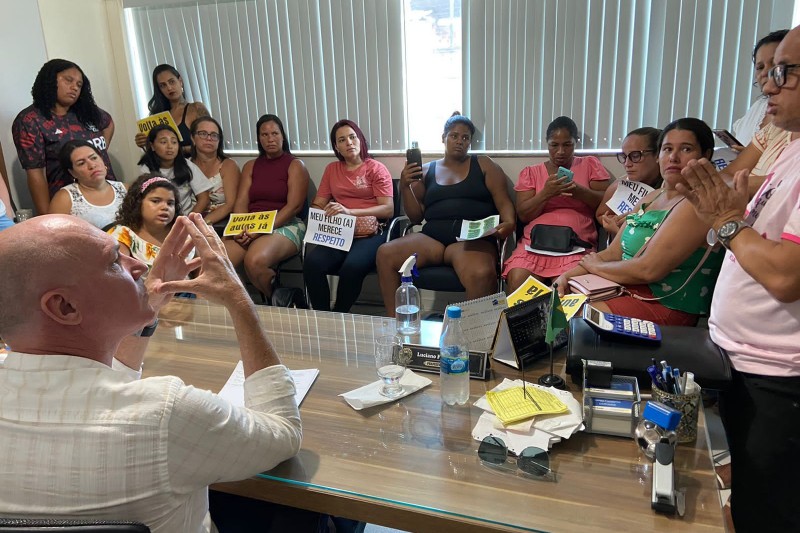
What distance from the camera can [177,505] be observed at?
3.01 ft

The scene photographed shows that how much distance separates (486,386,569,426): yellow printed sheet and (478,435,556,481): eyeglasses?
9 cm

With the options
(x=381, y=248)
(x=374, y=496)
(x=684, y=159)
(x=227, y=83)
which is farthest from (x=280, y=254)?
(x=374, y=496)

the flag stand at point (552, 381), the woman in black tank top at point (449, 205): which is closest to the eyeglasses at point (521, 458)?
the flag stand at point (552, 381)

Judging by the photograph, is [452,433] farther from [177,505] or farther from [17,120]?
[17,120]

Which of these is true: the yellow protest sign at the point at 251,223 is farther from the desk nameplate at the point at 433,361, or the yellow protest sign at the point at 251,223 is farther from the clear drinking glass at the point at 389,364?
the desk nameplate at the point at 433,361

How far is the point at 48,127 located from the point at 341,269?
7.24 feet

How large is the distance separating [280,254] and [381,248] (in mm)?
723

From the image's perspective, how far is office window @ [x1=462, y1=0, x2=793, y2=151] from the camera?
3.18 metres

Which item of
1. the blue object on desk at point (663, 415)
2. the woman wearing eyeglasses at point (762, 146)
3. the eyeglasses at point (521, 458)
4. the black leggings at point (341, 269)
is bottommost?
the black leggings at point (341, 269)

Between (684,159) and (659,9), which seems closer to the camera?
(684,159)

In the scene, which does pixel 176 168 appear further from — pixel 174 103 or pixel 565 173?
pixel 565 173

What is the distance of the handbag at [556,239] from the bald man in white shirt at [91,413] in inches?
89.3

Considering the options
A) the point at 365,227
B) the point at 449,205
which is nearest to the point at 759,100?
the point at 449,205

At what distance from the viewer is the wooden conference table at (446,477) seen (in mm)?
957
